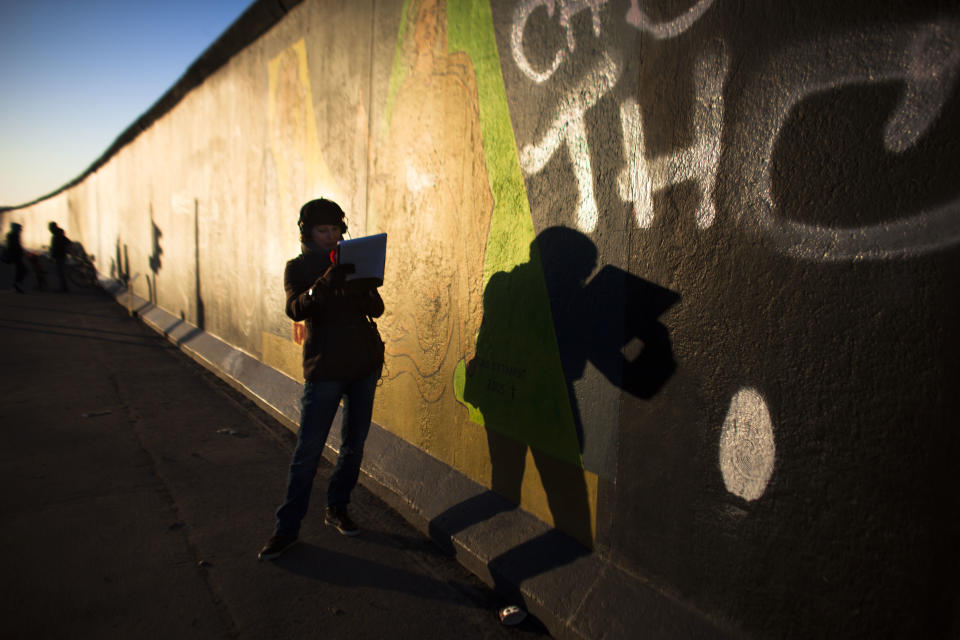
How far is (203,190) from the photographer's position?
27.7 feet

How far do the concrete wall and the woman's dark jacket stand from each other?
0.73 meters

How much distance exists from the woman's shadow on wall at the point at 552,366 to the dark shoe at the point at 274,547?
825mm

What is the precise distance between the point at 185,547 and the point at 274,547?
0.51 m

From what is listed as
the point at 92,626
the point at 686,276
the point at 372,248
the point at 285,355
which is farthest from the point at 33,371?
the point at 686,276

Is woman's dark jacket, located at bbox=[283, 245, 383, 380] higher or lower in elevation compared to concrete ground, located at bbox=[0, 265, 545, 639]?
higher

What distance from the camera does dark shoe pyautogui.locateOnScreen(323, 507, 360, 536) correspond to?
2906mm

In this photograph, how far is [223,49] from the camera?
721 centimetres

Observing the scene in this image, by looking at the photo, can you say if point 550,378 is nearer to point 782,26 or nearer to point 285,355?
point 782,26

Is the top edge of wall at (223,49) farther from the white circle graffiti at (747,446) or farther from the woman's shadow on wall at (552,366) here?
the white circle graffiti at (747,446)

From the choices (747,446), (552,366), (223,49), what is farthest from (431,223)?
(223,49)

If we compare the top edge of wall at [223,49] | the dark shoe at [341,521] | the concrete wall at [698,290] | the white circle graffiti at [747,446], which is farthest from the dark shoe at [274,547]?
the top edge of wall at [223,49]

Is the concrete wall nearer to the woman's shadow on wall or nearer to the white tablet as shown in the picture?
the woman's shadow on wall

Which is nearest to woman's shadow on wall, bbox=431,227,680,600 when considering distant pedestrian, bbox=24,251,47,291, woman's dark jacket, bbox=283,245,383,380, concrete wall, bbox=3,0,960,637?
concrete wall, bbox=3,0,960,637

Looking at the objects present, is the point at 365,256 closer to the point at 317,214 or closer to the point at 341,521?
the point at 317,214
